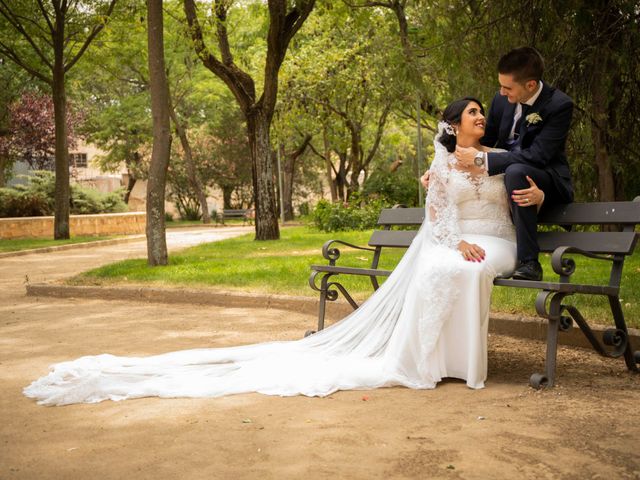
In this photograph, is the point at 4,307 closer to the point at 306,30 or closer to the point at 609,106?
the point at 609,106

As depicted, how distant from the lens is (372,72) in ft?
96.7

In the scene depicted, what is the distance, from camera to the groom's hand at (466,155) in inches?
227

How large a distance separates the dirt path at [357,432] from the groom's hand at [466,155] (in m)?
1.53

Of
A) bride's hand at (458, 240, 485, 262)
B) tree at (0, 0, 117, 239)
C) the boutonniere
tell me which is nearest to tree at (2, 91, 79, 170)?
tree at (0, 0, 117, 239)

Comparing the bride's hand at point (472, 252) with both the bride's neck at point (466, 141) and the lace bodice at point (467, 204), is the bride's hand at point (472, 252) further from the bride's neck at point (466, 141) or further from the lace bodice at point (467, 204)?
the bride's neck at point (466, 141)

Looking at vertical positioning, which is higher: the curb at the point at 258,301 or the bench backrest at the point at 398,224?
the bench backrest at the point at 398,224

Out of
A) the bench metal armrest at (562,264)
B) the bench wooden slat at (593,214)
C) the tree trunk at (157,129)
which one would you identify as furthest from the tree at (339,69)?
the bench metal armrest at (562,264)

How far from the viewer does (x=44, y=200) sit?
3008cm

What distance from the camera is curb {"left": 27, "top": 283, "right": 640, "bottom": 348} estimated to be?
22.4 ft

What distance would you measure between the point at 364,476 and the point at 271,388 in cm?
181

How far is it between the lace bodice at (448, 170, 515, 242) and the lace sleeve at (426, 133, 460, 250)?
49 millimetres

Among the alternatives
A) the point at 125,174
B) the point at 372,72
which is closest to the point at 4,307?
the point at 372,72

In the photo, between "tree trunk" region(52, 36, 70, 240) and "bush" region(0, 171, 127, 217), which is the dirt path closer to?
"tree trunk" region(52, 36, 70, 240)

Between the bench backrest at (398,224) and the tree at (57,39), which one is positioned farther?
the tree at (57,39)
